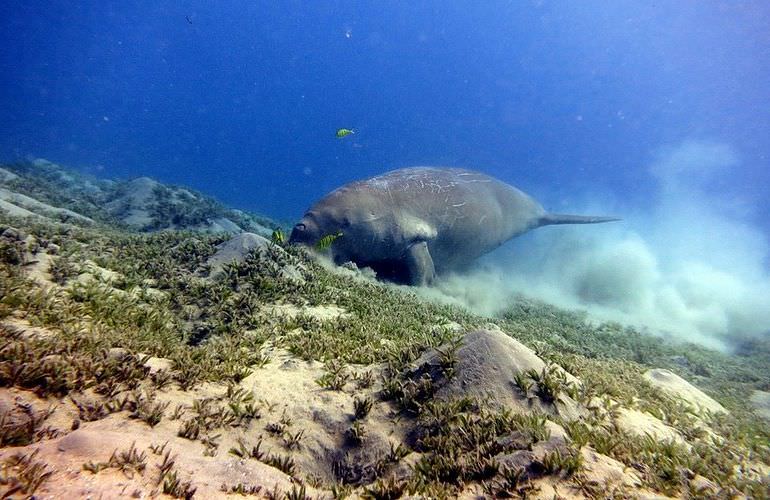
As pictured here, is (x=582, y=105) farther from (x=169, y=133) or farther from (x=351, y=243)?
(x=169, y=133)

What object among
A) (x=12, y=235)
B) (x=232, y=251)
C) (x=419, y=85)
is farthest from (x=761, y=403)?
(x=419, y=85)

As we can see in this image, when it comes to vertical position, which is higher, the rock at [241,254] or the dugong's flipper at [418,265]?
the dugong's flipper at [418,265]

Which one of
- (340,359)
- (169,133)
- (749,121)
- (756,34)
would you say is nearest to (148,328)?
(340,359)

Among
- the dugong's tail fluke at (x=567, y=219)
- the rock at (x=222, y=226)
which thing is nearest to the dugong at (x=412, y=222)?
the dugong's tail fluke at (x=567, y=219)

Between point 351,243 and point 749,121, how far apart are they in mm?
118390

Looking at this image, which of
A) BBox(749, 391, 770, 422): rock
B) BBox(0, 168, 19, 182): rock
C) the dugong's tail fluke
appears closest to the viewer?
BBox(749, 391, 770, 422): rock

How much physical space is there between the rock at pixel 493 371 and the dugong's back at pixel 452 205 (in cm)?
600

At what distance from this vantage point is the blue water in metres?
81.2

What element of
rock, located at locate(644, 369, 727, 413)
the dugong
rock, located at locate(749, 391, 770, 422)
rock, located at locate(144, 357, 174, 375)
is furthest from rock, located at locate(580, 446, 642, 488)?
the dugong

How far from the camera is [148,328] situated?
3.93 m

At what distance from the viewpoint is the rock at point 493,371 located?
3195 mm

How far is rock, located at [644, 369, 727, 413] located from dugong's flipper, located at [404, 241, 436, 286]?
4.92 meters

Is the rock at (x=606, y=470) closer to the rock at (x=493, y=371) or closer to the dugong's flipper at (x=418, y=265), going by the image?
the rock at (x=493, y=371)

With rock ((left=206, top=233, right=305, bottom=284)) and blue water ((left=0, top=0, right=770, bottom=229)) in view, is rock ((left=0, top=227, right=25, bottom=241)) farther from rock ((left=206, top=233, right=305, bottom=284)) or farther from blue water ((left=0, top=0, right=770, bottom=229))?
blue water ((left=0, top=0, right=770, bottom=229))
